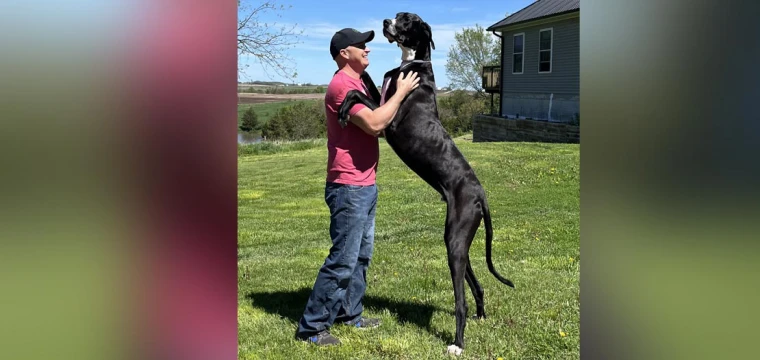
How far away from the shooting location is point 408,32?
348 cm

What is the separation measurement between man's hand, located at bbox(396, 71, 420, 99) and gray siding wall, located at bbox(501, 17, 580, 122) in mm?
15507

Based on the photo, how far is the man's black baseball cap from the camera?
3605mm

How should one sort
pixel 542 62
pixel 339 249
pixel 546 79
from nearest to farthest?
pixel 339 249 → pixel 546 79 → pixel 542 62

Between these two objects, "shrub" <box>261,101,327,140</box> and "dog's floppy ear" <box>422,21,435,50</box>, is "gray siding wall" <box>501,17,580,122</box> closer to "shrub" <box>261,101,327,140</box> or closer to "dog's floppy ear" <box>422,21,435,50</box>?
"shrub" <box>261,101,327,140</box>

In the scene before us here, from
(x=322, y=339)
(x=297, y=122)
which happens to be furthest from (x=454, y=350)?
(x=297, y=122)

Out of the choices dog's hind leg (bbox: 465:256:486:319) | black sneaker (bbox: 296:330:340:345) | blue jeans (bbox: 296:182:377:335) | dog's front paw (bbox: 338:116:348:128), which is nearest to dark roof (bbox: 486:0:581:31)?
dog's hind leg (bbox: 465:256:486:319)

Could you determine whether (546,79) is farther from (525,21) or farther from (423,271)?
(423,271)

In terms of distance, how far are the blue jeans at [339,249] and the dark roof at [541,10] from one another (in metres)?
17.1

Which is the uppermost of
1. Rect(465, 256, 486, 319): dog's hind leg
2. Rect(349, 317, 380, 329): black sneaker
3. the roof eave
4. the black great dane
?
the roof eave

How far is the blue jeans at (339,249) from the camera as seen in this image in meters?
3.66

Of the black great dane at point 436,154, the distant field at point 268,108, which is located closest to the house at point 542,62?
the distant field at point 268,108

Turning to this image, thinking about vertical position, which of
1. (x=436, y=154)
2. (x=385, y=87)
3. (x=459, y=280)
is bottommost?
(x=459, y=280)

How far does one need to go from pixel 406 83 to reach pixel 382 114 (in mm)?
271
